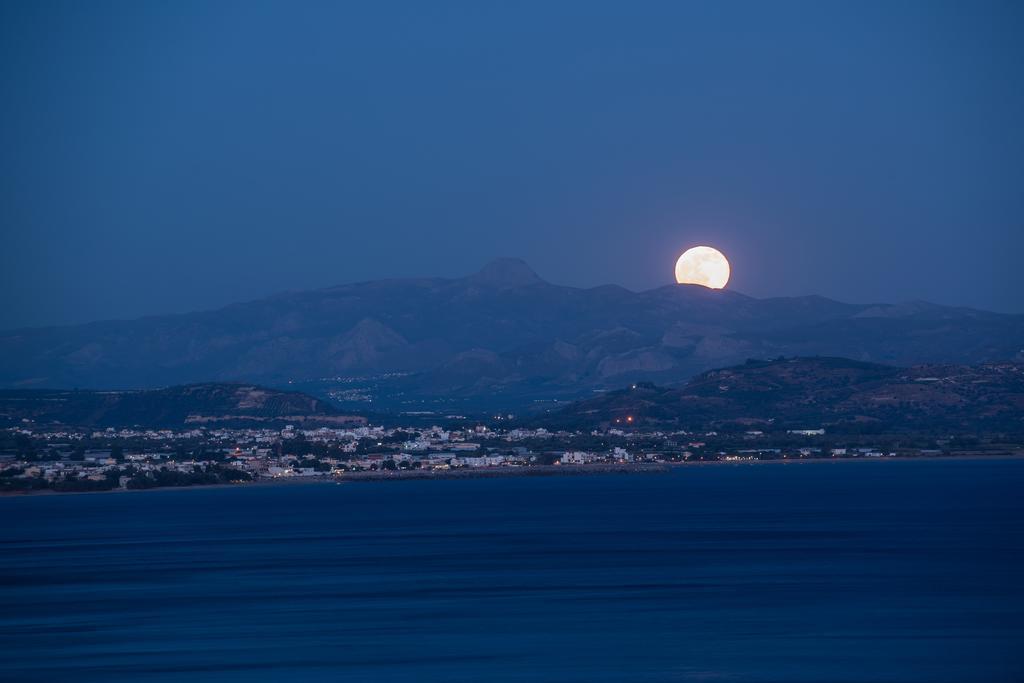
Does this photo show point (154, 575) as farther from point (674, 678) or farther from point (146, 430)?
point (146, 430)

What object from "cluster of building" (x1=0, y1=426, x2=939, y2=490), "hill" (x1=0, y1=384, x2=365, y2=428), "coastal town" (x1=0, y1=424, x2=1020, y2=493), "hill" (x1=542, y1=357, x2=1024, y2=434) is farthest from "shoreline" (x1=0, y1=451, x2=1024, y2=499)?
"hill" (x1=0, y1=384, x2=365, y2=428)

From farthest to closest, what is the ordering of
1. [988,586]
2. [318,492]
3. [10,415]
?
1. [10,415]
2. [318,492]
3. [988,586]

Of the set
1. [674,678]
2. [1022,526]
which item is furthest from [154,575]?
[1022,526]

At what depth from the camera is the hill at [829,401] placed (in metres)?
164

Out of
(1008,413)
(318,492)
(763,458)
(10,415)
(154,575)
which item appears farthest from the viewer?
(10,415)

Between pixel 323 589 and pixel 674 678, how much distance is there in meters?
19.4

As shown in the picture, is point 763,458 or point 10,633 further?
point 763,458

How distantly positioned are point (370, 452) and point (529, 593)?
96.9 metres

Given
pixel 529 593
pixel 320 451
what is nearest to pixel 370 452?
pixel 320 451

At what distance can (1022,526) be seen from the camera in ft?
231

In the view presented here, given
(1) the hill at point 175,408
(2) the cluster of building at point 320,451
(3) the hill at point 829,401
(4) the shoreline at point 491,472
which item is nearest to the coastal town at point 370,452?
(2) the cluster of building at point 320,451

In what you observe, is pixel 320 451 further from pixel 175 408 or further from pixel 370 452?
pixel 175 408

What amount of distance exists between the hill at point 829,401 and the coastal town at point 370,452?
24.7 feet

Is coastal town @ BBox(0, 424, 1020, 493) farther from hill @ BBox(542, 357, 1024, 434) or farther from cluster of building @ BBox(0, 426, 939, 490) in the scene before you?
hill @ BBox(542, 357, 1024, 434)
